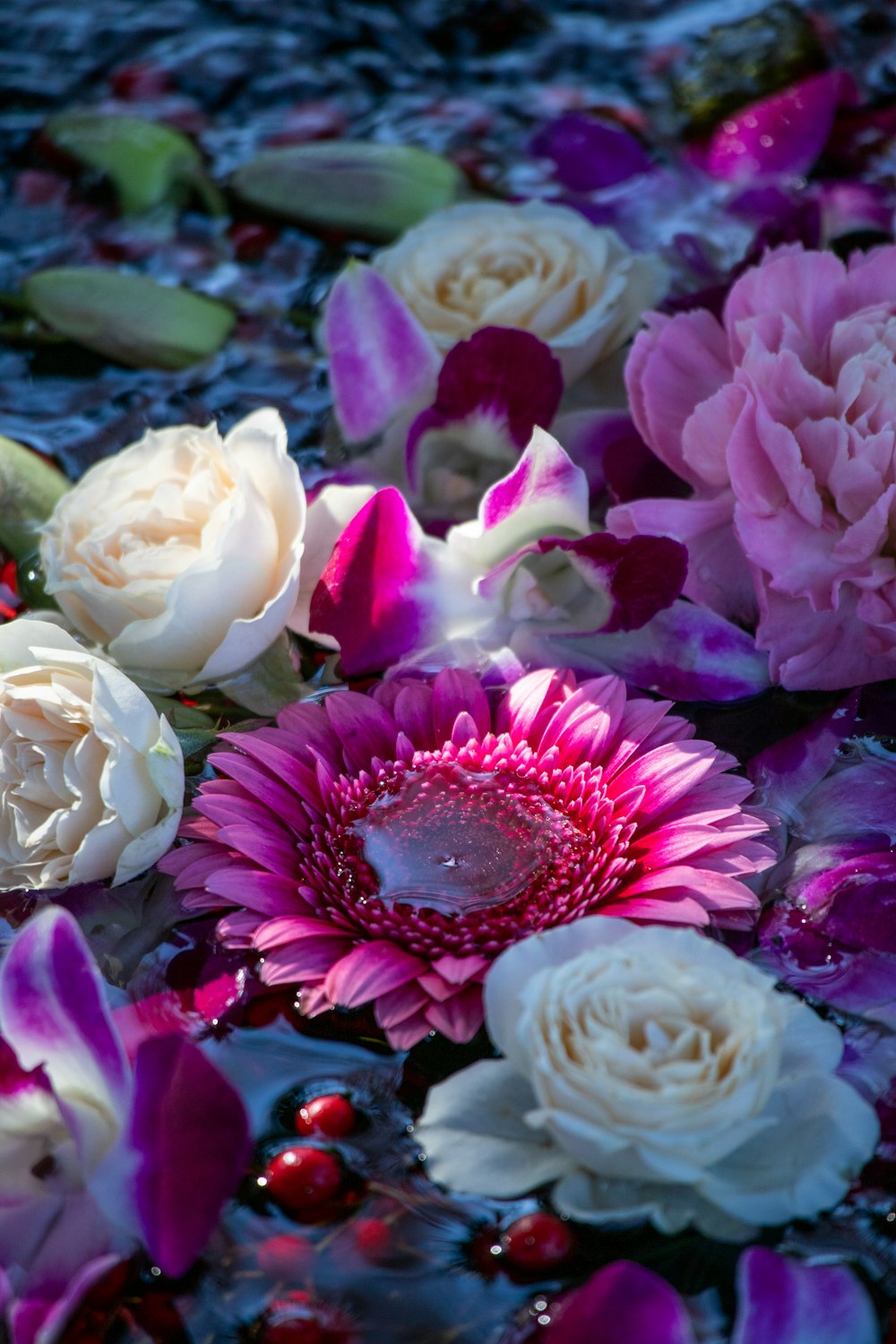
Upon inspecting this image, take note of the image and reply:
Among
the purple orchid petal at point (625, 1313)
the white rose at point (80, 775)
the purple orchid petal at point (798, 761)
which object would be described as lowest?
the purple orchid petal at point (625, 1313)

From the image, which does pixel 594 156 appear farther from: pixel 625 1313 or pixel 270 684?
pixel 625 1313

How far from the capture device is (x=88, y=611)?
2.11 ft

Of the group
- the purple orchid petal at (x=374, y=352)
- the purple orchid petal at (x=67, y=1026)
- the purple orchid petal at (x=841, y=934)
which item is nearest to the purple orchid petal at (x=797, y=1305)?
the purple orchid petal at (x=841, y=934)

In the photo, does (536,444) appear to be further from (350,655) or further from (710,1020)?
(710,1020)

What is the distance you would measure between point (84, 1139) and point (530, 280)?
52cm

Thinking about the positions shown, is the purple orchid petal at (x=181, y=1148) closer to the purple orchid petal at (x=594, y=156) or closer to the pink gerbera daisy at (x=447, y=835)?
the pink gerbera daisy at (x=447, y=835)

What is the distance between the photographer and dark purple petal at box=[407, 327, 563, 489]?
2.21 feet

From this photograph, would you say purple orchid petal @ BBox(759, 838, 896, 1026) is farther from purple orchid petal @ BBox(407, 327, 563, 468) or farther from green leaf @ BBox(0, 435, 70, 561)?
green leaf @ BBox(0, 435, 70, 561)

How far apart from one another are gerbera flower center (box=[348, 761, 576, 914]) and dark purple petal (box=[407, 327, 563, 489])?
0.21m

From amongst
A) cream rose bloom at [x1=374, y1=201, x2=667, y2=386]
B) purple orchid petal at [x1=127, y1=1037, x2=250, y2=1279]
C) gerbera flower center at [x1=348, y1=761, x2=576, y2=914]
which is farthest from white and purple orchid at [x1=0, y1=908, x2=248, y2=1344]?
cream rose bloom at [x1=374, y1=201, x2=667, y2=386]

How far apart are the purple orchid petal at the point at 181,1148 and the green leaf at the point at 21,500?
37cm

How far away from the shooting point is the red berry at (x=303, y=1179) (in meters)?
0.48

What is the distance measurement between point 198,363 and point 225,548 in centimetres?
34

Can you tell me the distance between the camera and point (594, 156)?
100cm
